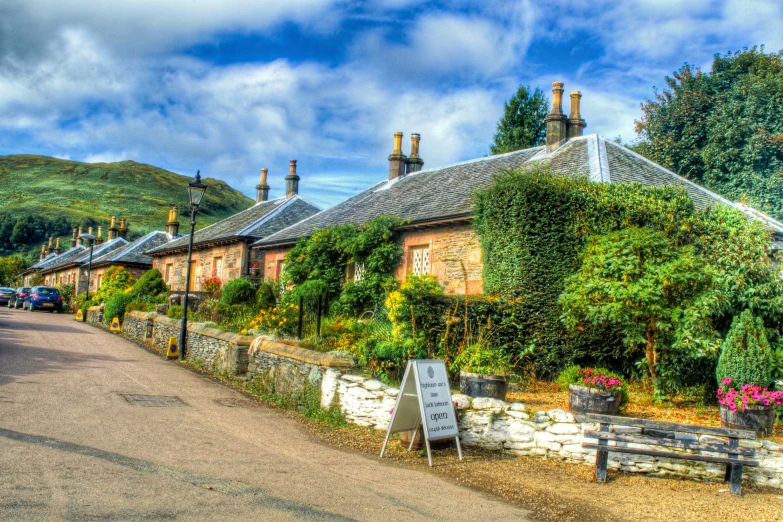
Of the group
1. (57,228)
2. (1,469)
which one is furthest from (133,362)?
(57,228)

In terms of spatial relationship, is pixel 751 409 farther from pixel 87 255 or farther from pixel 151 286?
pixel 87 255

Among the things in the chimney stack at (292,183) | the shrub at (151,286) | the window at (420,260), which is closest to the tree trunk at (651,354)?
the window at (420,260)

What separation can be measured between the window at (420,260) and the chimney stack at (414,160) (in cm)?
758

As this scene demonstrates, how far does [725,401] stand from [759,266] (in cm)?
490

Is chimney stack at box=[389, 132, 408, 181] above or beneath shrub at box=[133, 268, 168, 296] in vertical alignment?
above

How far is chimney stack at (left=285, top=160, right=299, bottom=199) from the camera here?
107 ft

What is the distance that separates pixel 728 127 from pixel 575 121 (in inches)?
437

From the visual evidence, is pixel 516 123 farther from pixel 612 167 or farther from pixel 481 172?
pixel 612 167

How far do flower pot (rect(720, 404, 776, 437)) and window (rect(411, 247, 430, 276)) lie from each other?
9.49 m

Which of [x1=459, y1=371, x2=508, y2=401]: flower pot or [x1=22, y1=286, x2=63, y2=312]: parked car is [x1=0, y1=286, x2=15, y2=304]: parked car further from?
[x1=459, y1=371, x2=508, y2=401]: flower pot

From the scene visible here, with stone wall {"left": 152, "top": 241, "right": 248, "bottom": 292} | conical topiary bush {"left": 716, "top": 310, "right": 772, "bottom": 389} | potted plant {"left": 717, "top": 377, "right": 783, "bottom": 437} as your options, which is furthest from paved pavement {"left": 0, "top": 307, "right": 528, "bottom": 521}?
stone wall {"left": 152, "top": 241, "right": 248, "bottom": 292}

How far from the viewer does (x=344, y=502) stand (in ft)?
19.1

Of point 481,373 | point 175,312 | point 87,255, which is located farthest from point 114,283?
point 481,373

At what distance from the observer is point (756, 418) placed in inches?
324
